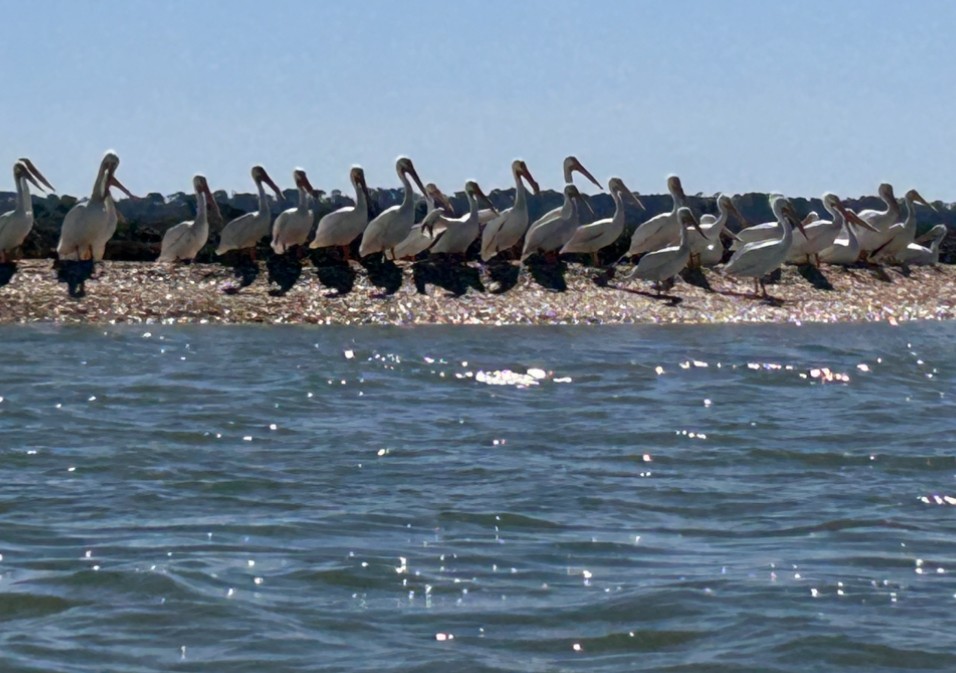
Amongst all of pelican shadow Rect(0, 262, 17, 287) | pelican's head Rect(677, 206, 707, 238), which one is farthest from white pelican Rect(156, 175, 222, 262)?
pelican's head Rect(677, 206, 707, 238)

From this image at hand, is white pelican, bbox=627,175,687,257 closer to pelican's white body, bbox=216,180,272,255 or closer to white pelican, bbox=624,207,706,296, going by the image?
white pelican, bbox=624,207,706,296

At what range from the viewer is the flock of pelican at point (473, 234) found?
18219mm

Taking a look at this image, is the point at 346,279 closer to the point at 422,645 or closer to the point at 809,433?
the point at 809,433

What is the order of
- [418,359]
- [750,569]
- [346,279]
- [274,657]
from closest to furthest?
1. [274,657]
2. [750,569]
3. [418,359]
4. [346,279]

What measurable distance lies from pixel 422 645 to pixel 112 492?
9.81 ft

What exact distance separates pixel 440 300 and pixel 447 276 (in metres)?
0.96

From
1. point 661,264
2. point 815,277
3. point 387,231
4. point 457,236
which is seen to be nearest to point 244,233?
point 387,231

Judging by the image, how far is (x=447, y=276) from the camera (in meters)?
18.4

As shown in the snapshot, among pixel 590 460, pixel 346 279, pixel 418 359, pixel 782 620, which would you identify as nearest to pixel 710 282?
pixel 346 279

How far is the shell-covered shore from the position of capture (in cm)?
1653

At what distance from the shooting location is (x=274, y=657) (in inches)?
236

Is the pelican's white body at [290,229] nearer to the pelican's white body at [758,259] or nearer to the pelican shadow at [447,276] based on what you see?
the pelican shadow at [447,276]

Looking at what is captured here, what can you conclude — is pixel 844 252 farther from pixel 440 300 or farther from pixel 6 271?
pixel 6 271

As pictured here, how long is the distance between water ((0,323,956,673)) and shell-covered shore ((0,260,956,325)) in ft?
5.86
